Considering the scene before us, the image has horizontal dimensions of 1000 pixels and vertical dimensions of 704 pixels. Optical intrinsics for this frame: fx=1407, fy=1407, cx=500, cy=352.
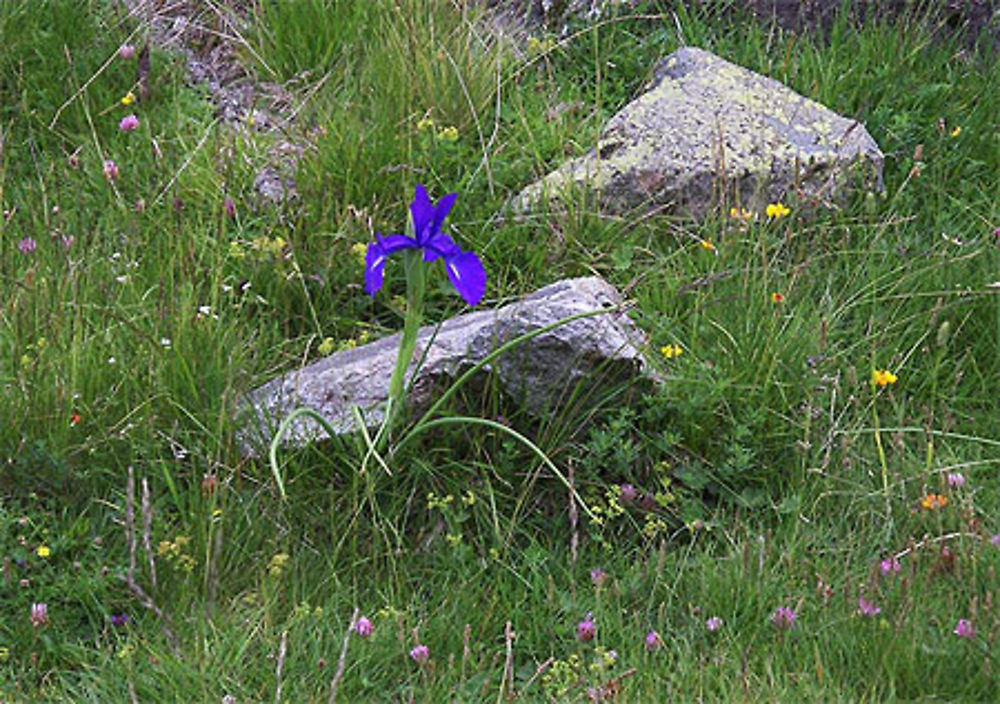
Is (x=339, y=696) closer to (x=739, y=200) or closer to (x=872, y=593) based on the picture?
(x=872, y=593)

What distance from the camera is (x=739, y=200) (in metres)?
4.20

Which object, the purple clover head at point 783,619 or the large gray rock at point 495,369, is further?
the large gray rock at point 495,369

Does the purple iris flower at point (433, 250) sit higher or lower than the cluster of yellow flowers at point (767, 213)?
higher

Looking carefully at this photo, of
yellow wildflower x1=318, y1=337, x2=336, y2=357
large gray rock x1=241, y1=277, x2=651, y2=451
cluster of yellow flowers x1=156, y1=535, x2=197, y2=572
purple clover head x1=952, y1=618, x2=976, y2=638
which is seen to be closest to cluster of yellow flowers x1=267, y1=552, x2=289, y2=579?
cluster of yellow flowers x1=156, y1=535, x2=197, y2=572

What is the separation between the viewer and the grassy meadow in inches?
115

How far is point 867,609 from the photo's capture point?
113 inches

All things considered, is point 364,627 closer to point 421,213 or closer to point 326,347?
point 421,213

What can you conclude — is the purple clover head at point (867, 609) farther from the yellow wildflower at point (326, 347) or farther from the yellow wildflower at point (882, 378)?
the yellow wildflower at point (326, 347)

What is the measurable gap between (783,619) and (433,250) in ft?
3.53

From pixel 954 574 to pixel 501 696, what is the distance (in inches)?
41.1

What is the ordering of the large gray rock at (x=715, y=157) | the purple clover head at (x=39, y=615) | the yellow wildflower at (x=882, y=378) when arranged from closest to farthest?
the purple clover head at (x=39, y=615), the yellow wildflower at (x=882, y=378), the large gray rock at (x=715, y=157)

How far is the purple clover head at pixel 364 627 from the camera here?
9.43 ft

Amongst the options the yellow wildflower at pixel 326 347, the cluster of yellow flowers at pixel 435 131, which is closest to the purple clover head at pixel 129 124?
the cluster of yellow flowers at pixel 435 131

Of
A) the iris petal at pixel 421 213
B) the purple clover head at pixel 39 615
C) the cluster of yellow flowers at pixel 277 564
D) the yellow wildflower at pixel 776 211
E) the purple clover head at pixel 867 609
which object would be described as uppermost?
the iris petal at pixel 421 213
